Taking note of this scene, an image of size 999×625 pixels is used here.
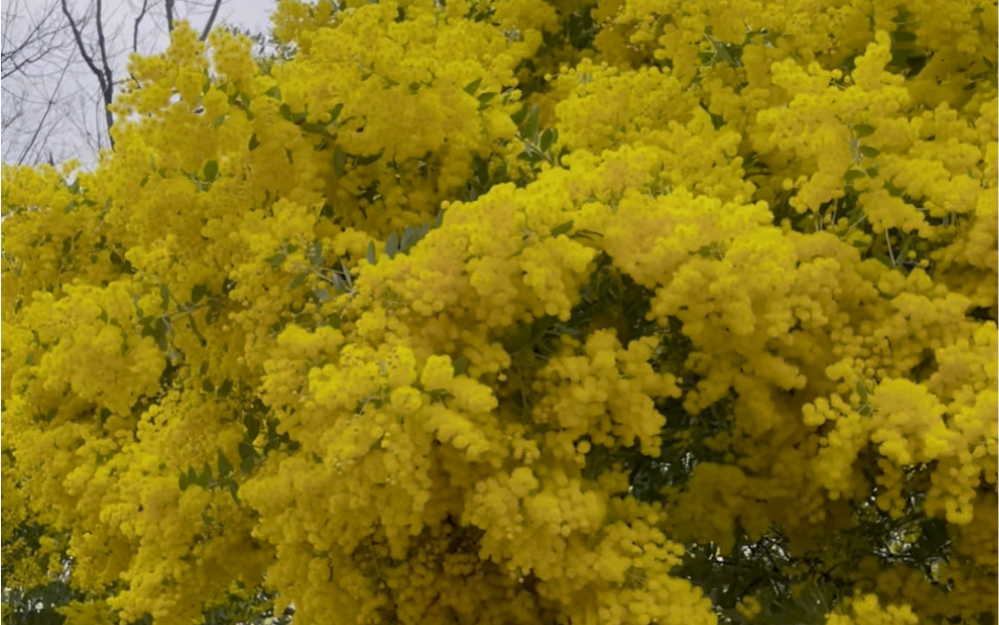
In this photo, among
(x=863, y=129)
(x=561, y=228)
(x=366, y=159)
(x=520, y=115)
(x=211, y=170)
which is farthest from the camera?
(x=520, y=115)

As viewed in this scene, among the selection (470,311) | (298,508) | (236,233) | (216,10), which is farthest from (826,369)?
(216,10)

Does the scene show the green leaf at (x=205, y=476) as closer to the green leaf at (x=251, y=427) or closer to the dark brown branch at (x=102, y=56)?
the green leaf at (x=251, y=427)

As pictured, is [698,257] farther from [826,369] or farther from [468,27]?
[468,27]

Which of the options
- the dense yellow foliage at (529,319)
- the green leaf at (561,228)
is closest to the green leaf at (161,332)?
the dense yellow foliage at (529,319)

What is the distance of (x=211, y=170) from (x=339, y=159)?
352 mm

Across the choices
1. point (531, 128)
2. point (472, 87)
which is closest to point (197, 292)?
point (472, 87)

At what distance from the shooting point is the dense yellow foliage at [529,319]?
276 centimetres

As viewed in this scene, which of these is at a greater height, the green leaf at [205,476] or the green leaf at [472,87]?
the green leaf at [472,87]

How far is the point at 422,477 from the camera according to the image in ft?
8.71

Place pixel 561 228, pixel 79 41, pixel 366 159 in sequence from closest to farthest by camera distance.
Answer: pixel 561 228, pixel 366 159, pixel 79 41

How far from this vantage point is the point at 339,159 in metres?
3.30

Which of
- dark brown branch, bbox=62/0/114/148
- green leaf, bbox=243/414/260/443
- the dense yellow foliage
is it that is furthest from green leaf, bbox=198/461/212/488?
dark brown branch, bbox=62/0/114/148

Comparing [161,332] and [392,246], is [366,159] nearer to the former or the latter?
[392,246]

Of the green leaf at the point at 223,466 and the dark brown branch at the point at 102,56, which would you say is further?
the dark brown branch at the point at 102,56
